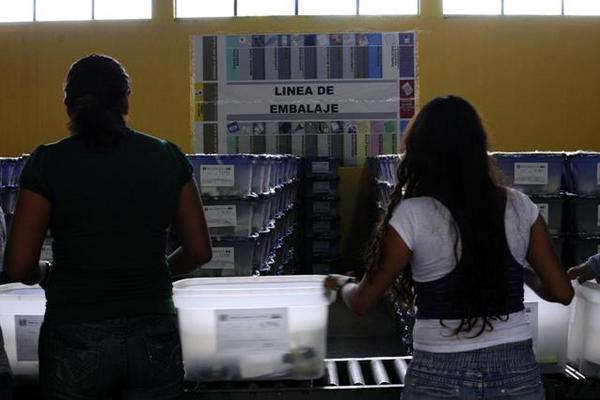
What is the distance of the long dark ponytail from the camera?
167 cm

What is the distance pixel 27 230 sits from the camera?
164 centimetres

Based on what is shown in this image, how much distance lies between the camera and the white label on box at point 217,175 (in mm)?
4250

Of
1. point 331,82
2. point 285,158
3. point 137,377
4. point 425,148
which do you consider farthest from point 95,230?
point 331,82

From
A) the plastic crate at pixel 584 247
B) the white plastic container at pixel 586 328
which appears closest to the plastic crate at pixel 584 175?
the plastic crate at pixel 584 247

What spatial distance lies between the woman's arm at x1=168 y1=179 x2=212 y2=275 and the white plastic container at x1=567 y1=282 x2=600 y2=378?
43.1 inches

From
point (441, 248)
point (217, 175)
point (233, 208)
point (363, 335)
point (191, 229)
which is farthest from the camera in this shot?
point (363, 335)

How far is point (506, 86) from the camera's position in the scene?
967 cm

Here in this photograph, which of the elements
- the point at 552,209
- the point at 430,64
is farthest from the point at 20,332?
the point at 430,64

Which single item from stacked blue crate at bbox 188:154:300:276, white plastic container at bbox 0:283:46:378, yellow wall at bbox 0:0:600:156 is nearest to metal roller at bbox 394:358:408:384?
white plastic container at bbox 0:283:46:378

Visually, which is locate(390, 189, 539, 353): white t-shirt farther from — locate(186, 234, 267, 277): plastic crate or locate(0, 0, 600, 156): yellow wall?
locate(0, 0, 600, 156): yellow wall

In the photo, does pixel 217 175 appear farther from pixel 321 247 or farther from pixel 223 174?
pixel 321 247

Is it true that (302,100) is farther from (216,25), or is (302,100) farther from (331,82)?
(216,25)

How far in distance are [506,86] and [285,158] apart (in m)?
3.97

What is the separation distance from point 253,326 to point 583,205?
12.9 ft
